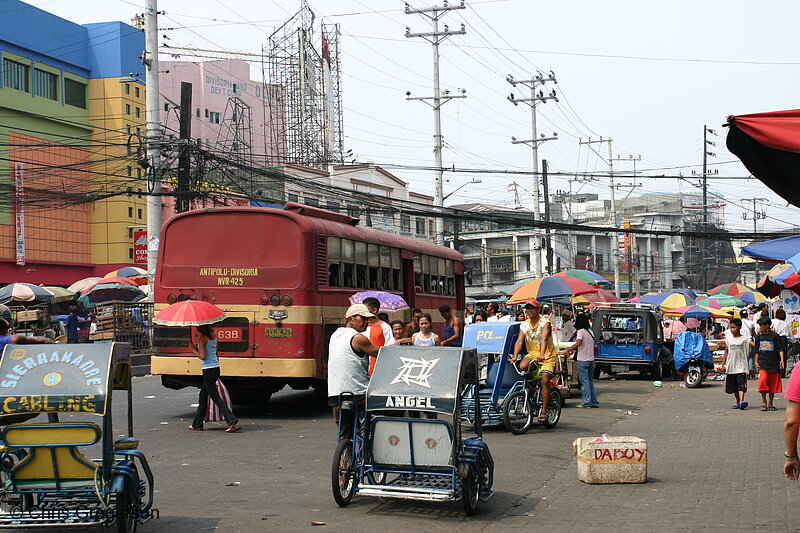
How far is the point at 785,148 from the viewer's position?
6.02m

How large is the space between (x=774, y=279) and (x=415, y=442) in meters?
7.50

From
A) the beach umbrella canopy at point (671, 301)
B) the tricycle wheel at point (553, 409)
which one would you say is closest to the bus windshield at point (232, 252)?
the tricycle wheel at point (553, 409)

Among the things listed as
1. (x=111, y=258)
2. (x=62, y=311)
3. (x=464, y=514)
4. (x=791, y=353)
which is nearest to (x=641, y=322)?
(x=791, y=353)

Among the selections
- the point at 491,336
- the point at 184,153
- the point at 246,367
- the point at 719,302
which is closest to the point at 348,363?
the point at 491,336

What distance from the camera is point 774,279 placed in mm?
13703

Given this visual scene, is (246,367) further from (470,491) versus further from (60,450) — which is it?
(60,450)

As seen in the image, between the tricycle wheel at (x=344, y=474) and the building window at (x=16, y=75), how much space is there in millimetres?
45697

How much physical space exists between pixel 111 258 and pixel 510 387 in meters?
46.1

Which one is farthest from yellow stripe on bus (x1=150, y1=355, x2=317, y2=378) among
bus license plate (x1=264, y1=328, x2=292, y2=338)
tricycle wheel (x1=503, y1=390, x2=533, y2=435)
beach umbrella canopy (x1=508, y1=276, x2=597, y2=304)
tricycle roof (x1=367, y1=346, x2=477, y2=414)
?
beach umbrella canopy (x1=508, y1=276, x2=597, y2=304)

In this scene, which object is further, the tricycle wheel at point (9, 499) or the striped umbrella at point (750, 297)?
the striped umbrella at point (750, 297)

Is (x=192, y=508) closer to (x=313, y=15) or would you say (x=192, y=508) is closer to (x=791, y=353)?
(x=791, y=353)

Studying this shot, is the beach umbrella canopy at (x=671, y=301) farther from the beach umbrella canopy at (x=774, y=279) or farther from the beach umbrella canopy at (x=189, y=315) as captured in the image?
the beach umbrella canopy at (x=189, y=315)

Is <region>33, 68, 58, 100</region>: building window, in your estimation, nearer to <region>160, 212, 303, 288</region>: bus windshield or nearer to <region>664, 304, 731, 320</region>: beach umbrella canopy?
<region>664, 304, 731, 320</region>: beach umbrella canopy

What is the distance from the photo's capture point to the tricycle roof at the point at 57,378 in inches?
276
